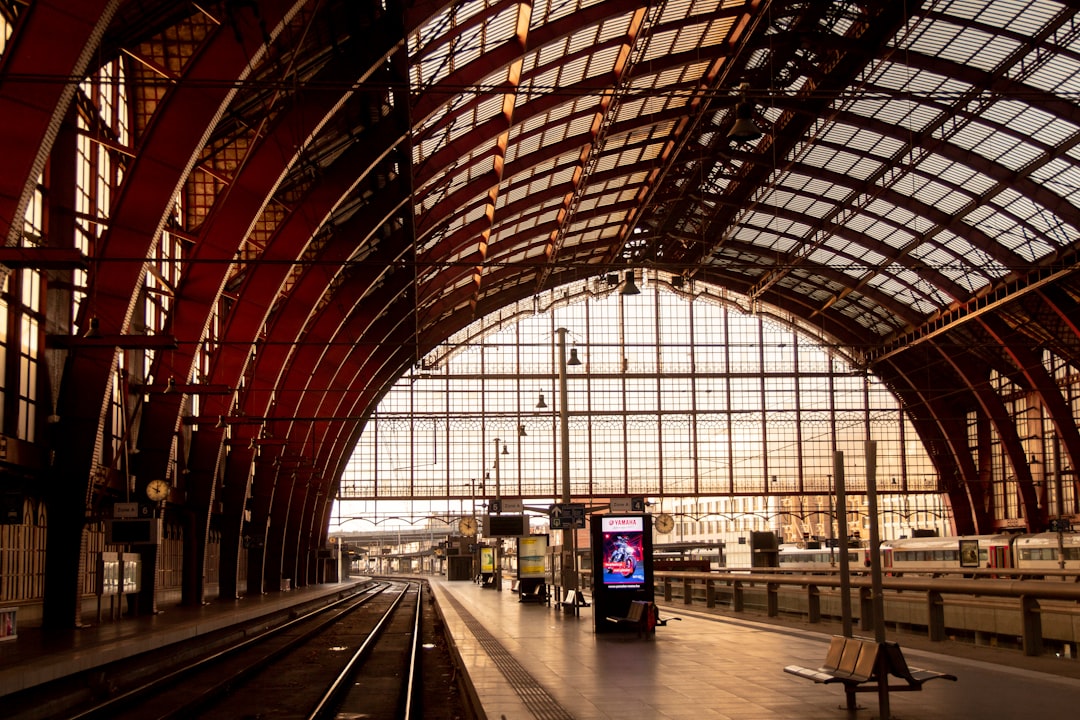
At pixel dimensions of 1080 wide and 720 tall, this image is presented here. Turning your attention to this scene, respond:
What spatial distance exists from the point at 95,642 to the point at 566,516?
1273cm

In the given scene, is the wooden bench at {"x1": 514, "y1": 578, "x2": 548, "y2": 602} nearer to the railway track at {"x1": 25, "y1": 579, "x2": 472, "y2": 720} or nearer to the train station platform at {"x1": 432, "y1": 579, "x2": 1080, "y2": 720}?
the railway track at {"x1": 25, "y1": 579, "x2": 472, "y2": 720}

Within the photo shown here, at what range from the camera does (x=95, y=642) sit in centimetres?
2445

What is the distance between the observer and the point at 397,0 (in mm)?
26766

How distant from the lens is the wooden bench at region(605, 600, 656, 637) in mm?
22250

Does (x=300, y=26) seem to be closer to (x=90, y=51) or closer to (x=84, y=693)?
(x=90, y=51)

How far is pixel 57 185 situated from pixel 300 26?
7.81m

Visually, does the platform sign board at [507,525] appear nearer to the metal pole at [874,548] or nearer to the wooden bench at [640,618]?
the wooden bench at [640,618]

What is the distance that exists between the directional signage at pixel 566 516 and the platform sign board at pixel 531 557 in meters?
11.2

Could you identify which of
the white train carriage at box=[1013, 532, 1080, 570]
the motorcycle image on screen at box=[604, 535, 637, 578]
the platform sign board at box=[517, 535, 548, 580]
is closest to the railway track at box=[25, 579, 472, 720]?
the motorcycle image on screen at box=[604, 535, 637, 578]

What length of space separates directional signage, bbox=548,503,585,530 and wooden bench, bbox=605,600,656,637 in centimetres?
820

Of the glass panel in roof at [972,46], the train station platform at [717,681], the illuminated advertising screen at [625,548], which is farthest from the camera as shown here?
the glass panel in roof at [972,46]

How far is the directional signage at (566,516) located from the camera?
31.9 m

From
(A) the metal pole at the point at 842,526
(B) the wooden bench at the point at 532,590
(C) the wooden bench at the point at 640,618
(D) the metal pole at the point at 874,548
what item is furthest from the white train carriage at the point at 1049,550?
(D) the metal pole at the point at 874,548

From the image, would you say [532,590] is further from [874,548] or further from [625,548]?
[874,548]
